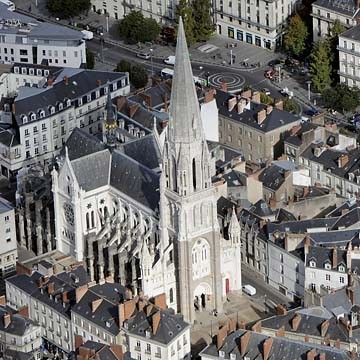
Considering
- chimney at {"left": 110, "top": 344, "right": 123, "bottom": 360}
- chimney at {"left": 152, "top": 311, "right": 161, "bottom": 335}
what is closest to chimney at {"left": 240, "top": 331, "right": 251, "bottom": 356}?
chimney at {"left": 152, "top": 311, "right": 161, "bottom": 335}

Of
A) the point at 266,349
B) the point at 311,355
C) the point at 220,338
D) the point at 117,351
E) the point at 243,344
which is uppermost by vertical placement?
the point at 311,355

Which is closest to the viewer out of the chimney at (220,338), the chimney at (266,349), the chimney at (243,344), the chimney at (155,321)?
the chimney at (266,349)

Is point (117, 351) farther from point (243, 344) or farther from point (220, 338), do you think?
point (243, 344)

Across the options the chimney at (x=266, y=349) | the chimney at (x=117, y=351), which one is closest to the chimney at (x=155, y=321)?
the chimney at (x=117, y=351)

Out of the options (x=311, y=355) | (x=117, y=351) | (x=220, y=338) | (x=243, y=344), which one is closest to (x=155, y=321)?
(x=117, y=351)

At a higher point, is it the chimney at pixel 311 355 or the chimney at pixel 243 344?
the chimney at pixel 311 355

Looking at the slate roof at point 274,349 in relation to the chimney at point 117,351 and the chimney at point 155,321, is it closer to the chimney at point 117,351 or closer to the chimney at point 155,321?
the chimney at point 155,321

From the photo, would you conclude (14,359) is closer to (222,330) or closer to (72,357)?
(72,357)

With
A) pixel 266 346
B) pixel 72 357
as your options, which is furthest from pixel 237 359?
pixel 72 357
